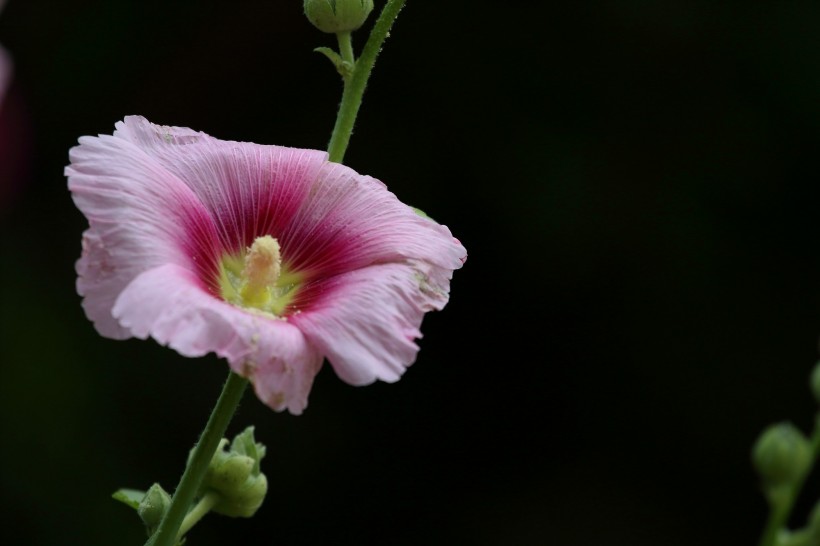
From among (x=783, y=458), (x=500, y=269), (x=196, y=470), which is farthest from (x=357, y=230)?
(x=500, y=269)

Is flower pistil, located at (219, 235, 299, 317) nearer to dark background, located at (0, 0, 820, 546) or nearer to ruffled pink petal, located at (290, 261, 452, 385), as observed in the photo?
ruffled pink petal, located at (290, 261, 452, 385)

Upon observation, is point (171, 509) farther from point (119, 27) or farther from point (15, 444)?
point (119, 27)

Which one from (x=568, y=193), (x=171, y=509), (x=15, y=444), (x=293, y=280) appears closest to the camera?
(x=171, y=509)

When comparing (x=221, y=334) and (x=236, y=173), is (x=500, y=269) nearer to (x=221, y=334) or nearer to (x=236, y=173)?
(x=236, y=173)

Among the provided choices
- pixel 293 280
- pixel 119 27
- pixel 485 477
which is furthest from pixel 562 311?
pixel 293 280

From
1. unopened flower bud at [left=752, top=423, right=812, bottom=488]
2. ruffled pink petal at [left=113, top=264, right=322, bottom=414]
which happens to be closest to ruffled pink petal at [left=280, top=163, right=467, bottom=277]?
ruffled pink petal at [left=113, top=264, right=322, bottom=414]

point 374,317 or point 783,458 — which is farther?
point 783,458
